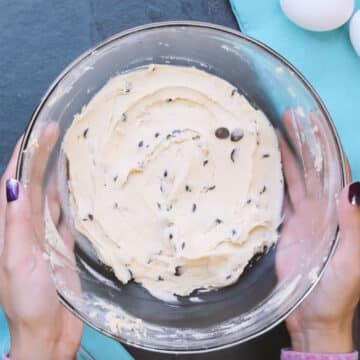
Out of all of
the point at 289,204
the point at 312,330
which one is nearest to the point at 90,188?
the point at 289,204

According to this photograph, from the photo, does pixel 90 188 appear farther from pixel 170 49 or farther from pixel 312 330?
pixel 312 330

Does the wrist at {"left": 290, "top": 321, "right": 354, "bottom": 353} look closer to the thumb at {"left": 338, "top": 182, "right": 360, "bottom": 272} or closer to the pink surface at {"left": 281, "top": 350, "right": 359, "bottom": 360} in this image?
the pink surface at {"left": 281, "top": 350, "right": 359, "bottom": 360}

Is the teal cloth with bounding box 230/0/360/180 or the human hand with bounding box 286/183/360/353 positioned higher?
the teal cloth with bounding box 230/0/360/180

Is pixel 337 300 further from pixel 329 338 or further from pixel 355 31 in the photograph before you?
pixel 355 31

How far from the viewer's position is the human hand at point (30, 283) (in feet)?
2.70

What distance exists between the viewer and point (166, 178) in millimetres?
889

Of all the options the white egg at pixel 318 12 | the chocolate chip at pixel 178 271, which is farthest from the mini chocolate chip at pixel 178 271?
the white egg at pixel 318 12

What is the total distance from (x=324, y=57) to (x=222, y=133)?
22cm

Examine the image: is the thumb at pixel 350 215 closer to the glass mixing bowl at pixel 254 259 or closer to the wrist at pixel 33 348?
the glass mixing bowl at pixel 254 259

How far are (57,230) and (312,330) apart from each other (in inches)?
14.1

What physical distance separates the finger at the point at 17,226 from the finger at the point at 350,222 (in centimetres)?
35

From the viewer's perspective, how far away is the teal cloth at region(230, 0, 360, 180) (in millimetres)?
1001

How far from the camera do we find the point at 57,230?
0.90 m

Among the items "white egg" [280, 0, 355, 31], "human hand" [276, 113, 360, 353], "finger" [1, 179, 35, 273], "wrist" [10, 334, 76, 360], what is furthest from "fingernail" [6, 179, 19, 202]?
"white egg" [280, 0, 355, 31]
